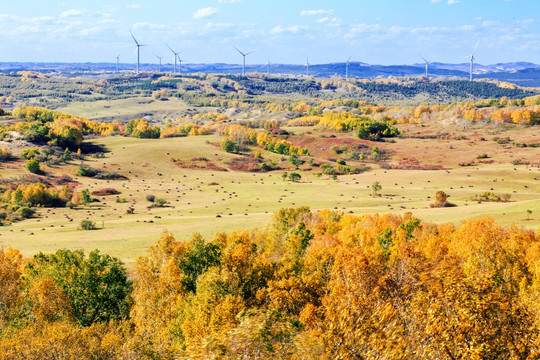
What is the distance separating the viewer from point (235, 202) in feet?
483

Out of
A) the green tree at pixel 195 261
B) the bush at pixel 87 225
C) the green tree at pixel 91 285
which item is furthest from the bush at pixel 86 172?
the green tree at pixel 195 261

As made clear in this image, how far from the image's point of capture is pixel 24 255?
85.8 metres

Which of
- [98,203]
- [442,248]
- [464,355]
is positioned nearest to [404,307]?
[464,355]

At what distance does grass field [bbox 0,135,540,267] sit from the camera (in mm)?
100375

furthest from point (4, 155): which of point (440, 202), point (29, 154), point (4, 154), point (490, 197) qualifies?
point (490, 197)

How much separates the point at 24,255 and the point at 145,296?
4299 centimetres

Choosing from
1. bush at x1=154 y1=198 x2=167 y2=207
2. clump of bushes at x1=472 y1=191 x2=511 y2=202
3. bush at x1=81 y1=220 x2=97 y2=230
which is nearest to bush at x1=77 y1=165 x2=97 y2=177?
bush at x1=154 y1=198 x2=167 y2=207

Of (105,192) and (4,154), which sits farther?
(4,154)

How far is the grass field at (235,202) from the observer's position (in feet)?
329

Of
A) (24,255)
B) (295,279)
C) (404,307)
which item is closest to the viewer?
(404,307)

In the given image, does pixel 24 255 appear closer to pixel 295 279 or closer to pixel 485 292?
pixel 295 279

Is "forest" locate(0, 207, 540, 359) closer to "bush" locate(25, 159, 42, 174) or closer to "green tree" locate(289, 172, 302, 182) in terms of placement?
"green tree" locate(289, 172, 302, 182)

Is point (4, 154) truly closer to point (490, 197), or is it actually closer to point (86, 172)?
point (86, 172)

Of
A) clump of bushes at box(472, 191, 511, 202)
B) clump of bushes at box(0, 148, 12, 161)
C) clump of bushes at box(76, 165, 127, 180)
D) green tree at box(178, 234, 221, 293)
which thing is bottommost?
clump of bushes at box(76, 165, 127, 180)
